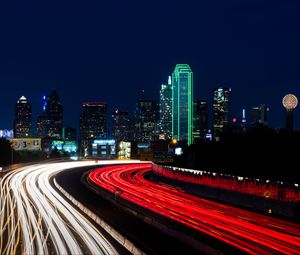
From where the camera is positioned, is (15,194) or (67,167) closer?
(15,194)

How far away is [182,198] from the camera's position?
45031 mm

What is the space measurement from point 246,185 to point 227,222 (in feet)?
39.2

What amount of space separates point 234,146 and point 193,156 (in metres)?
15.9

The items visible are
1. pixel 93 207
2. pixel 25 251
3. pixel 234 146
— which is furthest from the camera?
pixel 234 146

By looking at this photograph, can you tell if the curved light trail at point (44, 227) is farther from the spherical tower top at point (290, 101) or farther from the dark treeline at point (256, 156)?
the spherical tower top at point (290, 101)

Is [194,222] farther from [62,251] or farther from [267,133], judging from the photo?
[267,133]

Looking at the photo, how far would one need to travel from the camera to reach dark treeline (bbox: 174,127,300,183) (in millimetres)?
64500

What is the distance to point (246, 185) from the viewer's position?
4247 cm

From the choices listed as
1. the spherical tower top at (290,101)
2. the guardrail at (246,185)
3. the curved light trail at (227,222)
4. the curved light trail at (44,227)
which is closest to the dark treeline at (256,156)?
the spherical tower top at (290,101)

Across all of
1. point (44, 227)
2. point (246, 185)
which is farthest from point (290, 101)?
point (44, 227)

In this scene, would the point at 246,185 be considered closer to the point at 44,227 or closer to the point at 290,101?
the point at 44,227

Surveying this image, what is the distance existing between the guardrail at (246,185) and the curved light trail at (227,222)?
254 centimetres

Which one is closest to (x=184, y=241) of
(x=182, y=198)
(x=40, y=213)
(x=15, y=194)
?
(x=40, y=213)

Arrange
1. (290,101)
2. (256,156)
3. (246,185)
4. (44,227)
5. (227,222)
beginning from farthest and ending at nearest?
1. (290,101)
2. (256,156)
3. (246,185)
4. (227,222)
5. (44,227)
